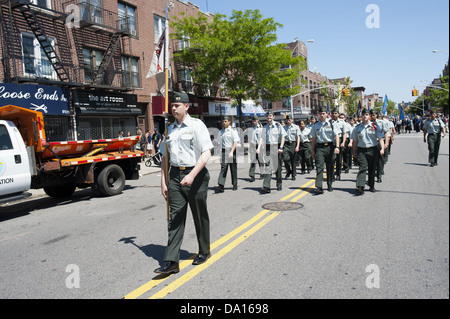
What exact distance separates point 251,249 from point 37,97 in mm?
14892

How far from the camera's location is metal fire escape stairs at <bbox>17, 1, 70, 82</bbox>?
15781mm

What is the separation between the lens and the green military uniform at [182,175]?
4.08m

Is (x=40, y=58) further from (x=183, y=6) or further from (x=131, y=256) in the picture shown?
(x=131, y=256)

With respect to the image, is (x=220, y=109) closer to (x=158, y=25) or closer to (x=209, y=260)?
(x=158, y=25)

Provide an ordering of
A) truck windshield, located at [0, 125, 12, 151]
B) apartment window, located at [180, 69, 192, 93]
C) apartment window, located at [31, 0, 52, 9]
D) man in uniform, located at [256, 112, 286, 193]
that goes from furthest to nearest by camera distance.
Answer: apartment window, located at [180, 69, 192, 93] → apartment window, located at [31, 0, 52, 9] → man in uniform, located at [256, 112, 286, 193] → truck windshield, located at [0, 125, 12, 151]

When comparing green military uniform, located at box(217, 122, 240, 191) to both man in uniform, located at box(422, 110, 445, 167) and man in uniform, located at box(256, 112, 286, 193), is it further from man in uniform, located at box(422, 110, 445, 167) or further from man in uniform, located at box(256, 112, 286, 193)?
man in uniform, located at box(422, 110, 445, 167)

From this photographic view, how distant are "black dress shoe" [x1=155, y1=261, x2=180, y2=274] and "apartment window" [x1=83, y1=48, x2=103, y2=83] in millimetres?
17398

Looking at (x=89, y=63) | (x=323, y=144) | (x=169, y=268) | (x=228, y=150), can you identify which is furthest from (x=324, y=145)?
(x=89, y=63)

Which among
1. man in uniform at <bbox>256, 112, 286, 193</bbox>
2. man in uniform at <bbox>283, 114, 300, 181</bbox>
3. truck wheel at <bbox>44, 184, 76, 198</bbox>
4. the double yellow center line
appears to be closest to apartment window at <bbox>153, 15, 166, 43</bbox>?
man in uniform at <bbox>283, 114, 300, 181</bbox>

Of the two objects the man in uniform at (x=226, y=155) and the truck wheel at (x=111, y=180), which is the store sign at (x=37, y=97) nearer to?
the truck wheel at (x=111, y=180)

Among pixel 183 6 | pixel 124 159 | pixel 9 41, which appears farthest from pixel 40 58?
pixel 183 6

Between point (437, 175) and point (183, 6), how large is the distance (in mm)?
22529

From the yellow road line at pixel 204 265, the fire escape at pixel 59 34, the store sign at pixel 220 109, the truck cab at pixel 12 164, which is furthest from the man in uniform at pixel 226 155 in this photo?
the store sign at pixel 220 109

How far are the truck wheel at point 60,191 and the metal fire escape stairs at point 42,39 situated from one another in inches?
354
